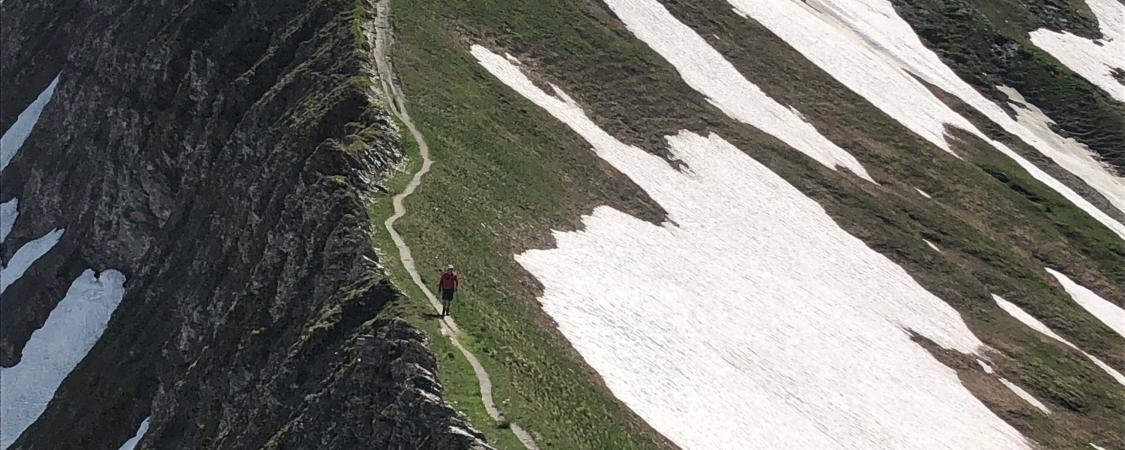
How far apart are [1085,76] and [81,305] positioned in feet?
253

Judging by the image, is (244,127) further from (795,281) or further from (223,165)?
(795,281)

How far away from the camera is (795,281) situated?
49.8m

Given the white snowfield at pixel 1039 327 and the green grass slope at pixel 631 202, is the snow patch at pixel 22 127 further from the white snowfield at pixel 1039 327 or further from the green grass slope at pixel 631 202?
the white snowfield at pixel 1039 327

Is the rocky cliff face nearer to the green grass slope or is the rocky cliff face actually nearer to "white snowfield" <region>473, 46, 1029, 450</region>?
the green grass slope

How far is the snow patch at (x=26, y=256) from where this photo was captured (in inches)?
2778

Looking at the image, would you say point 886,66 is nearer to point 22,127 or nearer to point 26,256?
point 26,256

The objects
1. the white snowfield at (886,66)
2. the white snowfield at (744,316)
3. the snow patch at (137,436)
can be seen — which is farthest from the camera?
the white snowfield at (886,66)

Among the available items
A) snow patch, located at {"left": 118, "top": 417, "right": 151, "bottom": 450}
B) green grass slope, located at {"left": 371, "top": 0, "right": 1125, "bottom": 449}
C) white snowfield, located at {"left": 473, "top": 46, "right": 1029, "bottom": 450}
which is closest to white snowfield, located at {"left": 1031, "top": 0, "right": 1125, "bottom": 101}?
green grass slope, located at {"left": 371, "top": 0, "right": 1125, "bottom": 449}

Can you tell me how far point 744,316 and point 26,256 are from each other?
49492 millimetres

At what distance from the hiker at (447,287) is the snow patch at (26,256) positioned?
4760 centimetres

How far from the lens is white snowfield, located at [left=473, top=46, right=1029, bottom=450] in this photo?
3606cm

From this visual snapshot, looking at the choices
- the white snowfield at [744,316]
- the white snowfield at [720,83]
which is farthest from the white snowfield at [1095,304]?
the white snowfield at [720,83]

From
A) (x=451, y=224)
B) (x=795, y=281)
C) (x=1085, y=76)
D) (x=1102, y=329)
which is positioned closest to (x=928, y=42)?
(x=1085, y=76)

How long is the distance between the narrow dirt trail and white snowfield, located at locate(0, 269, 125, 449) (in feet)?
72.8
